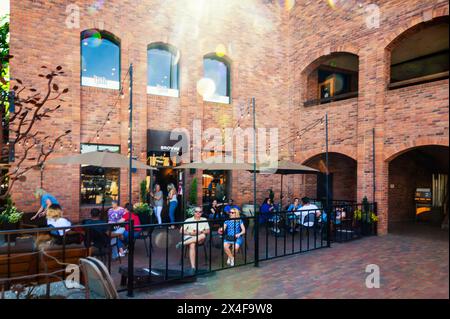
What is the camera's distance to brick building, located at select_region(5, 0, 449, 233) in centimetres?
950

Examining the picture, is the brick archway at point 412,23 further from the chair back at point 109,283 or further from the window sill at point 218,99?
the chair back at point 109,283

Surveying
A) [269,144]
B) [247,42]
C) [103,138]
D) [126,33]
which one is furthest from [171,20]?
[269,144]

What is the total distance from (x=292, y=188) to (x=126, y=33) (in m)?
9.00

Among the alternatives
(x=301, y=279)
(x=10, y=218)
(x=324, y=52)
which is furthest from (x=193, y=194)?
(x=324, y=52)

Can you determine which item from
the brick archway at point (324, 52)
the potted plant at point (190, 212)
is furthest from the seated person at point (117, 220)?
the brick archway at point (324, 52)

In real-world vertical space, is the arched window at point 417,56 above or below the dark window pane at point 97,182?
above

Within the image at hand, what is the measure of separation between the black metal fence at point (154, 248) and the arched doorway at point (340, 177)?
3931mm

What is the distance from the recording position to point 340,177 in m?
14.2

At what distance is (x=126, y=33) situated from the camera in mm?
10695

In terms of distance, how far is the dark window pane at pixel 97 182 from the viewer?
10125mm

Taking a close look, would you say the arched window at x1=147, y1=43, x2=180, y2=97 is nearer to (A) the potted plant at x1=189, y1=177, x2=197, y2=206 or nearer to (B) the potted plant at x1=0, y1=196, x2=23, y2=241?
(A) the potted plant at x1=189, y1=177, x2=197, y2=206

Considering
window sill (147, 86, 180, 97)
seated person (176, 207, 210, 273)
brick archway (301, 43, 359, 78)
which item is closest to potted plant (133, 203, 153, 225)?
seated person (176, 207, 210, 273)
